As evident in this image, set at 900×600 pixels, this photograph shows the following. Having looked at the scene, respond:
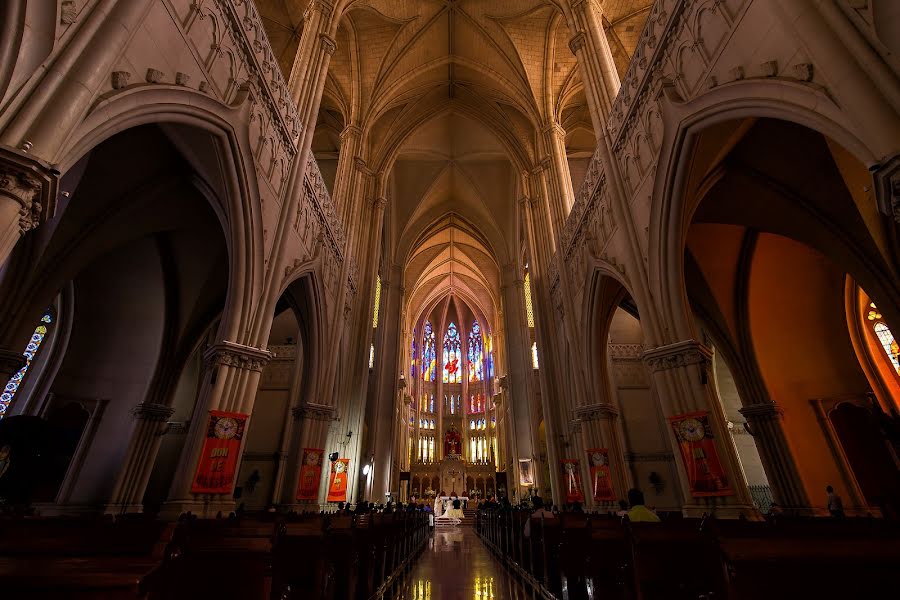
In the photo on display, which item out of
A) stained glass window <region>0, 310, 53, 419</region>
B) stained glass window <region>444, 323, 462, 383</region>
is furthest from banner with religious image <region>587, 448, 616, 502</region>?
stained glass window <region>444, 323, 462, 383</region>

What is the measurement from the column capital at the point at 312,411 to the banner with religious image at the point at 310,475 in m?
0.81

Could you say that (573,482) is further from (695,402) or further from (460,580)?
(460,580)

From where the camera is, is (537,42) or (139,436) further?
(537,42)

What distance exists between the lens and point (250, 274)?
7375mm

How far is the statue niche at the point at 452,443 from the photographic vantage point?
37750mm

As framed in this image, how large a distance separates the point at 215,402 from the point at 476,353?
3537 cm

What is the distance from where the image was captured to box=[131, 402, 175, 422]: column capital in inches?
451

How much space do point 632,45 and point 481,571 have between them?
666 inches

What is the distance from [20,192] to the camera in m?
3.30

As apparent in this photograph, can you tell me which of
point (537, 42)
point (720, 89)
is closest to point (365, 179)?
point (537, 42)

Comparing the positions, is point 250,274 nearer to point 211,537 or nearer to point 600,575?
point 211,537

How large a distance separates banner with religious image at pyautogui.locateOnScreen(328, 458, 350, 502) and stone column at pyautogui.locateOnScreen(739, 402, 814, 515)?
11380 millimetres

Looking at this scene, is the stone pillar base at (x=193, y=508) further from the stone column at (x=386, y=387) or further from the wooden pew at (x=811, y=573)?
the stone column at (x=386, y=387)

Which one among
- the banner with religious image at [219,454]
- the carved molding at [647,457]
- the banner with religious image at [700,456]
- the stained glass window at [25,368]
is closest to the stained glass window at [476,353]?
the carved molding at [647,457]
